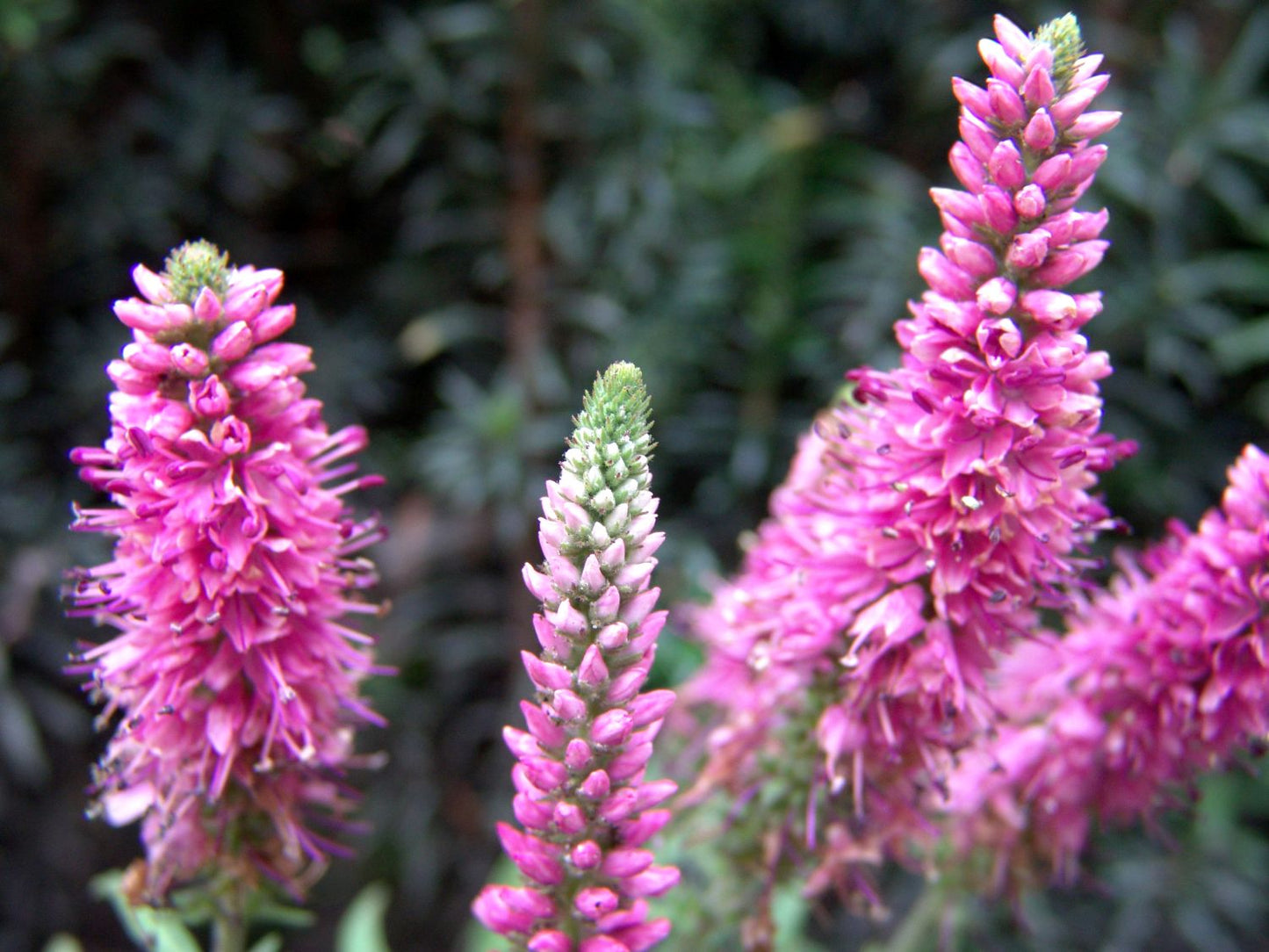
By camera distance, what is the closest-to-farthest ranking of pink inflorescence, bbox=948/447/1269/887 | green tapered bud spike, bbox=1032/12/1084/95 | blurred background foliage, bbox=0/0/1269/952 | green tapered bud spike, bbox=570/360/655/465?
1. green tapered bud spike, bbox=570/360/655/465
2. green tapered bud spike, bbox=1032/12/1084/95
3. pink inflorescence, bbox=948/447/1269/887
4. blurred background foliage, bbox=0/0/1269/952

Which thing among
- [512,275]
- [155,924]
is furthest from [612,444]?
[512,275]

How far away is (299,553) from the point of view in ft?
3.76

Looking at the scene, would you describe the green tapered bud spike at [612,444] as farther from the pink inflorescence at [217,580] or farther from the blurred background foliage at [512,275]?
the blurred background foliage at [512,275]

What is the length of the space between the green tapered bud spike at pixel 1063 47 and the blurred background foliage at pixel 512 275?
2069 mm

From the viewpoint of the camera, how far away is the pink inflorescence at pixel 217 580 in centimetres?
108

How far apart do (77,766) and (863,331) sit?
2750 millimetres

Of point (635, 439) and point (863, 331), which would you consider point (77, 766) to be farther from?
point (635, 439)

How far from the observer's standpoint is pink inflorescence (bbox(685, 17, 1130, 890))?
1074 millimetres

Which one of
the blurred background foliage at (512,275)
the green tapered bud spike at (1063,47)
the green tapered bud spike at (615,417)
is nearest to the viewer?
the green tapered bud spike at (615,417)

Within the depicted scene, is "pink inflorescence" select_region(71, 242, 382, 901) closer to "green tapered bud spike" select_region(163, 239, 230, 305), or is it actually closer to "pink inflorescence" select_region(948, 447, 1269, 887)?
"green tapered bud spike" select_region(163, 239, 230, 305)

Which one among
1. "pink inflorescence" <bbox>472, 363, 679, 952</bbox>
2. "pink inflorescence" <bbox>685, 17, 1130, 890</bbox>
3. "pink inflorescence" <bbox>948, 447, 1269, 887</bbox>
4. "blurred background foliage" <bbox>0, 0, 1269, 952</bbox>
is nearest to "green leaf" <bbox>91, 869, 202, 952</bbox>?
"pink inflorescence" <bbox>472, 363, 679, 952</bbox>

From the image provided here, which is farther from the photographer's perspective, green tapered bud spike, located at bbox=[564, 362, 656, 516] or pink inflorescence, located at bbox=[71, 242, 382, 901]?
pink inflorescence, located at bbox=[71, 242, 382, 901]

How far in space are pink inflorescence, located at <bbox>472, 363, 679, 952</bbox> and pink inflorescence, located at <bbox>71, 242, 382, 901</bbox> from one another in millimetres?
288

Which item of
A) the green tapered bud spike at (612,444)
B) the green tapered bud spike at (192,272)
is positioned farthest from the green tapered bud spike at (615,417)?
the green tapered bud spike at (192,272)
